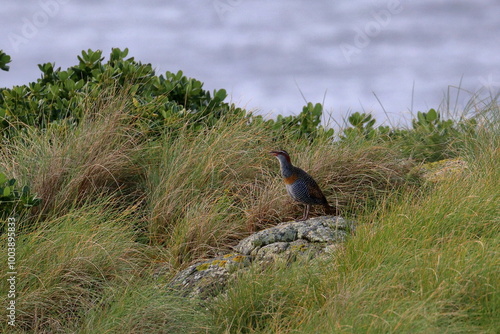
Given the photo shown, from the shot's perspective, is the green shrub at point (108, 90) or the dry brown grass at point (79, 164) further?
the green shrub at point (108, 90)

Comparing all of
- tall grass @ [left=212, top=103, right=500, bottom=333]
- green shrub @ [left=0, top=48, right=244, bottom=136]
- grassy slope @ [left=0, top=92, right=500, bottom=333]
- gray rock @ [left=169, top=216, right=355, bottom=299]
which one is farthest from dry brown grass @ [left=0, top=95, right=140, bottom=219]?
tall grass @ [left=212, top=103, right=500, bottom=333]

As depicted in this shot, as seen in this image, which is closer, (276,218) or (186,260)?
(186,260)

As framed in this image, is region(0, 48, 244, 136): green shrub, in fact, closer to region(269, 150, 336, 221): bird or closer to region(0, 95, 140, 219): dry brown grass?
region(0, 95, 140, 219): dry brown grass

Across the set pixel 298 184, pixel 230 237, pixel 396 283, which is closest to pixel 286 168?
pixel 298 184

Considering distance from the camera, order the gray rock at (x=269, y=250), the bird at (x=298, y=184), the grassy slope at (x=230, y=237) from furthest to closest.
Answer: the bird at (x=298, y=184) < the gray rock at (x=269, y=250) < the grassy slope at (x=230, y=237)

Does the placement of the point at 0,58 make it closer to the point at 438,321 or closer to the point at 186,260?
the point at 186,260

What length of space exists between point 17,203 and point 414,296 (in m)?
3.46

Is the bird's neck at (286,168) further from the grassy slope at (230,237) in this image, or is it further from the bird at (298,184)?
the grassy slope at (230,237)

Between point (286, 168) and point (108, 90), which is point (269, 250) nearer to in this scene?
point (286, 168)

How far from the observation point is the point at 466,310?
11.8 feet

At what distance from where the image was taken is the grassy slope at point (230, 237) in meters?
3.75

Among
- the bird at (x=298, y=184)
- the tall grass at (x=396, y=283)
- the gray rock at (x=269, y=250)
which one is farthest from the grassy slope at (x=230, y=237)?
the bird at (x=298, y=184)

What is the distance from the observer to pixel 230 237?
5875 mm

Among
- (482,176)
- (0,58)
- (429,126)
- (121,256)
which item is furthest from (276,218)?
(0,58)
